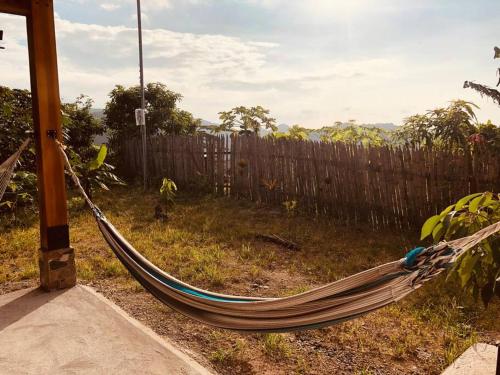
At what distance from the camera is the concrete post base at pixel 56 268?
3.22m

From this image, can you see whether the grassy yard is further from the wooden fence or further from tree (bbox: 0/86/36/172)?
tree (bbox: 0/86/36/172)

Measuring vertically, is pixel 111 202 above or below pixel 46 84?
below

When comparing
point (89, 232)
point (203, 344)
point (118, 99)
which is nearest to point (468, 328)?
point (203, 344)

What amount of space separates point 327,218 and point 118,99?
826 centimetres

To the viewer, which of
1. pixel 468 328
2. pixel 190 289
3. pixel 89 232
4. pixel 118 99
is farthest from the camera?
pixel 118 99

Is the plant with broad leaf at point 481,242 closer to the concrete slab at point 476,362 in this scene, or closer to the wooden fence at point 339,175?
the concrete slab at point 476,362

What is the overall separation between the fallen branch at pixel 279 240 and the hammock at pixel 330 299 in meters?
3.13

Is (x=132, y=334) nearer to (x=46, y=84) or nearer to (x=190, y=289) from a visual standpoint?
(x=190, y=289)

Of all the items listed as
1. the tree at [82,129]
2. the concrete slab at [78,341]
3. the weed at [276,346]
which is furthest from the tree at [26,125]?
the weed at [276,346]

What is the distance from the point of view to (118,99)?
1214 cm

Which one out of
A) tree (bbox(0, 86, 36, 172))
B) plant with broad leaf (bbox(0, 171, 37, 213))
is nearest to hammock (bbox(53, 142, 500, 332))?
plant with broad leaf (bbox(0, 171, 37, 213))

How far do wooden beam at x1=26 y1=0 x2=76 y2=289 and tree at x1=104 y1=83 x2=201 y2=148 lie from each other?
8.82 meters

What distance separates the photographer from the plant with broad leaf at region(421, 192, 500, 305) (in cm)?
154

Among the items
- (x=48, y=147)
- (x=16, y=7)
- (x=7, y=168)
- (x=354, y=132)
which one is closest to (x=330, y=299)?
(x=48, y=147)
